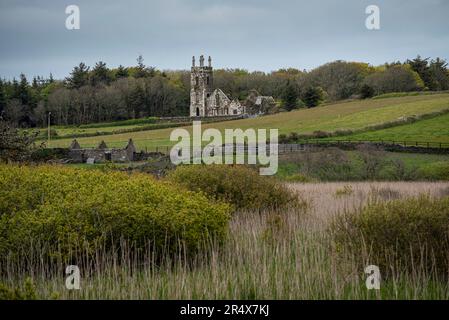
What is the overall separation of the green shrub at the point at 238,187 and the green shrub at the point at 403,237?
7.29m

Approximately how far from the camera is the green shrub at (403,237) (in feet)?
40.7

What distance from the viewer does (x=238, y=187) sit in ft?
69.1

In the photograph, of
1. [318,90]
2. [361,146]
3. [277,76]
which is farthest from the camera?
[277,76]

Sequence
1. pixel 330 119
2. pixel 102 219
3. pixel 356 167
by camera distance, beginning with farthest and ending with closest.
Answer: pixel 330 119 → pixel 356 167 → pixel 102 219

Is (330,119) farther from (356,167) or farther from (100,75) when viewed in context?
(100,75)

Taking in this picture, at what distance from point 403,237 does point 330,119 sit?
68423mm

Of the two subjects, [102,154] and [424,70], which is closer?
[102,154]

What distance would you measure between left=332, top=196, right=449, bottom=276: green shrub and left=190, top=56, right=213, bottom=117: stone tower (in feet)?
364

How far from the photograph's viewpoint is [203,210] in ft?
48.7

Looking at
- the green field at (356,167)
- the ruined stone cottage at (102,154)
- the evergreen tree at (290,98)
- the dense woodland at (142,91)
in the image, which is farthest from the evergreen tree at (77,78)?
the green field at (356,167)

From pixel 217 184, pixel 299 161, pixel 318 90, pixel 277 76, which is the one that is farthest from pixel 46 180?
pixel 277 76

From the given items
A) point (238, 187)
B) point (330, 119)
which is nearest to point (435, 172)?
point (238, 187)
